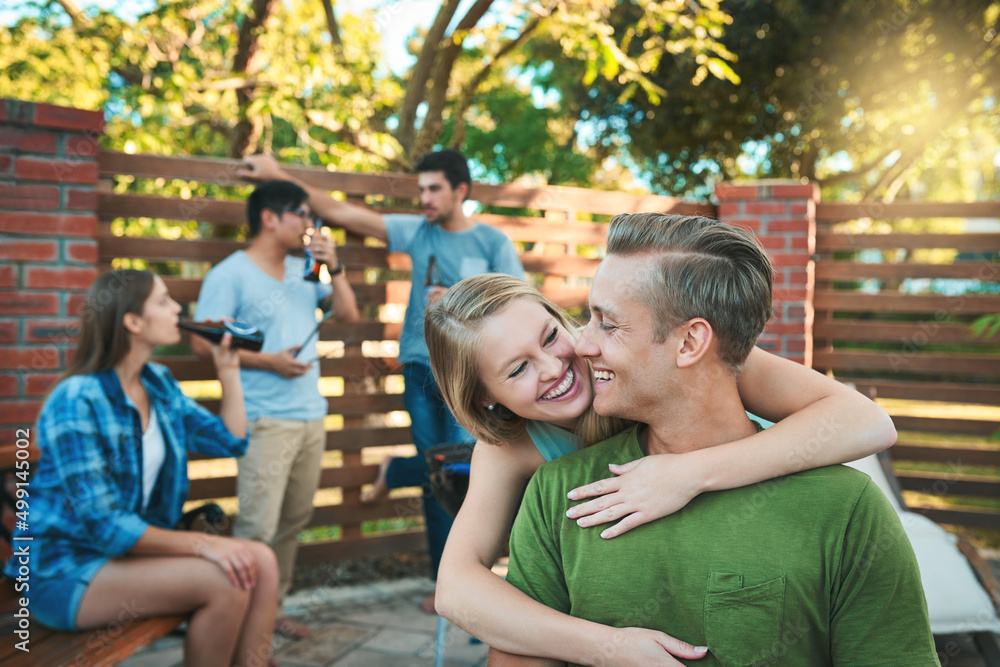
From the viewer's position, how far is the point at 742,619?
1.48 metres

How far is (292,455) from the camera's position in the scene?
3.65m

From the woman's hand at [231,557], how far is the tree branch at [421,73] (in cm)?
503

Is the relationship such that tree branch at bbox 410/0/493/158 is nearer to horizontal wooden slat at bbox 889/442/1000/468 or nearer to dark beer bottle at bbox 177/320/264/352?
dark beer bottle at bbox 177/320/264/352

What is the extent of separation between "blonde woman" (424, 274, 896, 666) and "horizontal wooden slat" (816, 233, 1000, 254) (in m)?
3.77

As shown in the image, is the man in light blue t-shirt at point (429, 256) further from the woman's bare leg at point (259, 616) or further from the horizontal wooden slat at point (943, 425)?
the horizontal wooden slat at point (943, 425)

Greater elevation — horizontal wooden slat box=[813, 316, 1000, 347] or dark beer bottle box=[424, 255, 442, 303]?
dark beer bottle box=[424, 255, 442, 303]

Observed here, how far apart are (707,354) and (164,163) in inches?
119

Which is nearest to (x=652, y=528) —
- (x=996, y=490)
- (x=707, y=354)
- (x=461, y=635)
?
(x=707, y=354)

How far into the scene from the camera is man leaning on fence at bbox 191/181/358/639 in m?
3.52

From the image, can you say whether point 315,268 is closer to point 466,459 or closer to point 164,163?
point 164,163

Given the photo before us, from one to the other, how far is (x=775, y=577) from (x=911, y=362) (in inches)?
167

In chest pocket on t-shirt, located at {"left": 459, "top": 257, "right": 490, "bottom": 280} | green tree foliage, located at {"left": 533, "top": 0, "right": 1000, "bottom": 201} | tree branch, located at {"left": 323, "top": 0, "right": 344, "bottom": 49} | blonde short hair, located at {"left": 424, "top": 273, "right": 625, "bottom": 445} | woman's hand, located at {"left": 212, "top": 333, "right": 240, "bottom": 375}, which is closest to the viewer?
blonde short hair, located at {"left": 424, "top": 273, "right": 625, "bottom": 445}

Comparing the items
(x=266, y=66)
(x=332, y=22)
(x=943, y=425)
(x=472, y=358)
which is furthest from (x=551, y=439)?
(x=266, y=66)

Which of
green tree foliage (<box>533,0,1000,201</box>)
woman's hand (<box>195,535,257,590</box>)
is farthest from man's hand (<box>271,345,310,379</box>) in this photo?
green tree foliage (<box>533,0,1000,201</box>)
